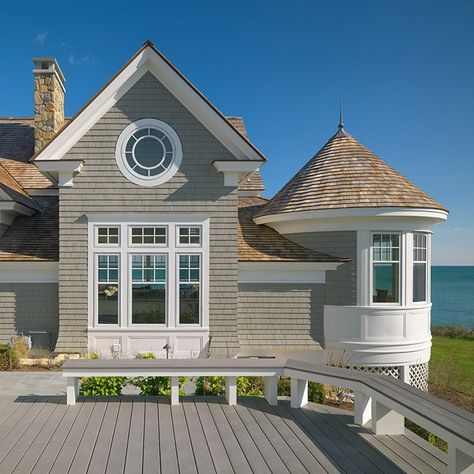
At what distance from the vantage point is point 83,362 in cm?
562

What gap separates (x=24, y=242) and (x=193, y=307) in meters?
4.95

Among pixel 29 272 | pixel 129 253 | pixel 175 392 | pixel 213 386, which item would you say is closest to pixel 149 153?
pixel 129 253

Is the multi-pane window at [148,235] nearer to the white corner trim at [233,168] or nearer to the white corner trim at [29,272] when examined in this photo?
the white corner trim at [233,168]

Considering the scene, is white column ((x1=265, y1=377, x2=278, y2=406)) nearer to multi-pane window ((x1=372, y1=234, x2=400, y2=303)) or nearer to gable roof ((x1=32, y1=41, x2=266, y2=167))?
multi-pane window ((x1=372, y1=234, x2=400, y2=303))

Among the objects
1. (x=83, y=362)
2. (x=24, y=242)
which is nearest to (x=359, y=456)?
(x=83, y=362)

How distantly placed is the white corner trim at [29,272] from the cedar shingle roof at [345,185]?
5875 mm

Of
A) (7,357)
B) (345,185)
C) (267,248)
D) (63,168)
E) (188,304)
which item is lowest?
(7,357)

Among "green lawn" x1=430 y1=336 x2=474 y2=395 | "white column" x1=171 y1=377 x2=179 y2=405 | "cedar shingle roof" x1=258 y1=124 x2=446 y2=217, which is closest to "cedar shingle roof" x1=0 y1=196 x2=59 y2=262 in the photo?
"cedar shingle roof" x1=258 y1=124 x2=446 y2=217

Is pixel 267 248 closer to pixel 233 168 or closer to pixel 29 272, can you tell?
pixel 233 168

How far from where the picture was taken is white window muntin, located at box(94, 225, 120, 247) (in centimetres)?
984

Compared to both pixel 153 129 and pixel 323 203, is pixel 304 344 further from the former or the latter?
pixel 153 129

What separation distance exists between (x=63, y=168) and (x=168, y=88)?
10.6 ft

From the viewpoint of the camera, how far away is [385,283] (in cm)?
1024

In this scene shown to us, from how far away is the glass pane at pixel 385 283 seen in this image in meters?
10.2
